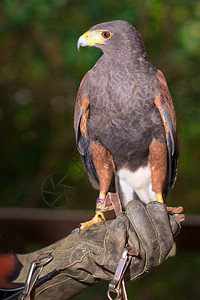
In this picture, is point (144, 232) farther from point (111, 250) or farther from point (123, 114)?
point (123, 114)

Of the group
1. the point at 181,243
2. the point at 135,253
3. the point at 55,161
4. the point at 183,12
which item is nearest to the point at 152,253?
the point at 135,253

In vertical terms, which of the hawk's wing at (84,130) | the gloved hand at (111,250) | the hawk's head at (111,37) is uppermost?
the hawk's head at (111,37)

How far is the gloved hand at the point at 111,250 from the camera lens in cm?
112

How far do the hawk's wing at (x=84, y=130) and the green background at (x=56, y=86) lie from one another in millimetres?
1738

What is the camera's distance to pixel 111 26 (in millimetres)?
1245

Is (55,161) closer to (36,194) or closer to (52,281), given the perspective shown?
(36,194)

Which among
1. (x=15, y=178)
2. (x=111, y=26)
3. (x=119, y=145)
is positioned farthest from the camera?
(x=15, y=178)

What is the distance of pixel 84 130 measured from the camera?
1.41 meters

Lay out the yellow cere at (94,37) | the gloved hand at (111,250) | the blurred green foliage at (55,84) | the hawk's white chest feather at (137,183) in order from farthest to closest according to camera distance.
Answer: the blurred green foliage at (55,84), the hawk's white chest feather at (137,183), the yellow cere at (94,37), the gloved hand at (111,250)

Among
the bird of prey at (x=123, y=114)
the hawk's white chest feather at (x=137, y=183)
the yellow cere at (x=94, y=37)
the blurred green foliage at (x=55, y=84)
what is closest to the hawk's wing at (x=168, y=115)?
the bird of prey at (x=123, y=114)

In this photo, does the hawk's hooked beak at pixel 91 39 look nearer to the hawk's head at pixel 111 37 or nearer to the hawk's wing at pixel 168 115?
the hawk's head at pixel 111 37

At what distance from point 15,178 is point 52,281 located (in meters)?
2.60

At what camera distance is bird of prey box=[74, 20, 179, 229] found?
125cm

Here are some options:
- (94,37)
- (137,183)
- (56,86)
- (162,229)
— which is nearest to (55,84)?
(56,86)
